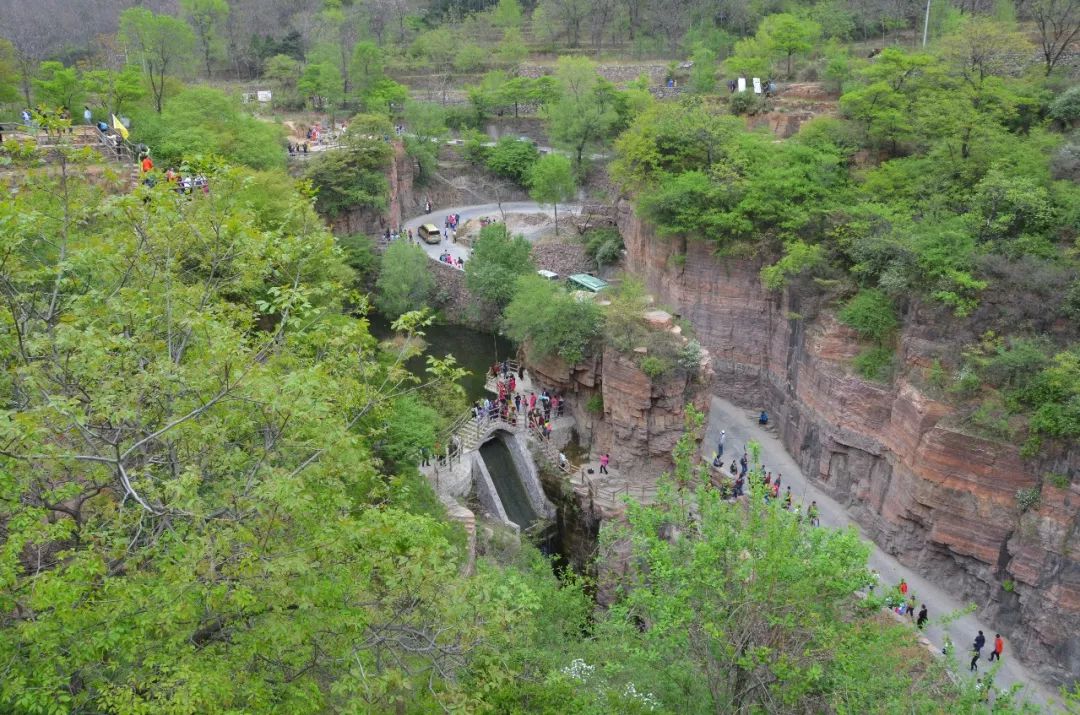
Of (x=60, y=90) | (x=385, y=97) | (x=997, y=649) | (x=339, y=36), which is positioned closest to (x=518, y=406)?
(x=997, y=649)

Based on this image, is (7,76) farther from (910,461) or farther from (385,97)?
(910,461)

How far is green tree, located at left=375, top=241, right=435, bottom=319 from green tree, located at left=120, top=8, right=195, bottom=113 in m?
17.1

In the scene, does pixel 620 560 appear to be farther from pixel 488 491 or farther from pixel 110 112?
pixel 110 112

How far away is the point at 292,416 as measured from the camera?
1027 centimetres

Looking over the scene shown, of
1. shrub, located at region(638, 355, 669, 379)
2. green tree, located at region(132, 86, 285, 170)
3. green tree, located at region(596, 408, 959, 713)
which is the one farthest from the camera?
green tree, located at region(132, 86, 285, 170)

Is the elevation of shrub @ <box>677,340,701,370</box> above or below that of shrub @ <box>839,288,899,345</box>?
below

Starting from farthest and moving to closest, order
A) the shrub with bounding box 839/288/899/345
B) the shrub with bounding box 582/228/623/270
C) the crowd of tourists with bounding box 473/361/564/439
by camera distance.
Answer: the shrub with bounding box 582/228/623/270 < the crowd of tourists with bounding box 473/361/564/439 < the shrub with bounding box 839/288/899/345

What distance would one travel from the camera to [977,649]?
2155 cm

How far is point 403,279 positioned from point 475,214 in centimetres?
1402

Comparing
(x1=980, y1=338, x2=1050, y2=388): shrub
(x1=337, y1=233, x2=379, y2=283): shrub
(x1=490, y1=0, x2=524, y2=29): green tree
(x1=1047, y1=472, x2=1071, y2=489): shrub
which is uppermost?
(x1=490, y1=0, x2=524, y2=29): green tree

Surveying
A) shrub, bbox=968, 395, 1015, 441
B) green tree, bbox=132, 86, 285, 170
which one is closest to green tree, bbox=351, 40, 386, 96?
green tree, bbox=132, 86, 285, 170

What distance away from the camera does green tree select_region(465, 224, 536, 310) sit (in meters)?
42.5

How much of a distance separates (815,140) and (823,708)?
87.0ft

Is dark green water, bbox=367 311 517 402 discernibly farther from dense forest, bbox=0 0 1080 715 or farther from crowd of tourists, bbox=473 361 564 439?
crowd of tourists, bbox=473 361 564 439
